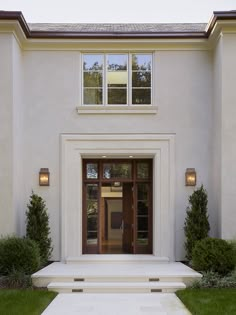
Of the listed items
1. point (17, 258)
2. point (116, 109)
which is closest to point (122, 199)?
point (116, 109)

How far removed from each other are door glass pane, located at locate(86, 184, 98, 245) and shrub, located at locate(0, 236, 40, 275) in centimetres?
303

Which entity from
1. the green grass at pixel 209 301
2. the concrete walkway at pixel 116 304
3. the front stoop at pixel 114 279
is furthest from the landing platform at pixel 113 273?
the green grass at pixel 209 301

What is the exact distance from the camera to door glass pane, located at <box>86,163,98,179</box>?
13.7m

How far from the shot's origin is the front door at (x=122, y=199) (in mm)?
13453

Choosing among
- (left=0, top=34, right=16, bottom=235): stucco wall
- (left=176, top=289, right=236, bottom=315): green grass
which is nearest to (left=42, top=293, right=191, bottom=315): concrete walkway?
(left=176, top=289, right=236, bottom=315): green grass

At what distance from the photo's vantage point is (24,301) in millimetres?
8672

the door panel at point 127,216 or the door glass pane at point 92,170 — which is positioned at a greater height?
the door glass pane at point 92,170

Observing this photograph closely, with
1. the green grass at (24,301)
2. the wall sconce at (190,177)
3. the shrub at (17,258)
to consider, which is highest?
the wall sconce at (190,177)

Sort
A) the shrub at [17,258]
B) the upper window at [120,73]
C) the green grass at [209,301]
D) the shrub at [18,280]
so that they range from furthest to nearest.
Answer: the upper window at [120,73]
the shrub at [17,258]
the shrub at [18,280]
the green grass at [209,301]

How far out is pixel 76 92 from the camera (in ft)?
42.2

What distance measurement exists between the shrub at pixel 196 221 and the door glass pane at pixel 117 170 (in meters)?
2.37

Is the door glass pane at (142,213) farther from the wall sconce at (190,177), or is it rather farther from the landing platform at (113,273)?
the landing platform at (113,273)

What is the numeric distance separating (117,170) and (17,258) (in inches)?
179

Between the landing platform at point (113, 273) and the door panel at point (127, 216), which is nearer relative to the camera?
the landing platform at point (113, 273)
